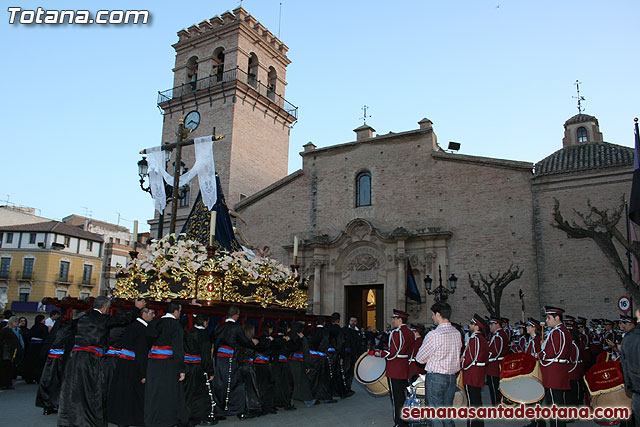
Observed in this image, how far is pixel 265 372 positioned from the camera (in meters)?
9.50

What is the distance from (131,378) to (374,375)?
3.95 m

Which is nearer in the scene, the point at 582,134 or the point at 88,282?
Result: the point at 582,134

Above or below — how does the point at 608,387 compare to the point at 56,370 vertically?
above

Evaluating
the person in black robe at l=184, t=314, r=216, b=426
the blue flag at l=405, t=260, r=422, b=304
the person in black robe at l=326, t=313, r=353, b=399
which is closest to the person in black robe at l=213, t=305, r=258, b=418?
the person in black robe at l=184, t=314, r=216, b=426

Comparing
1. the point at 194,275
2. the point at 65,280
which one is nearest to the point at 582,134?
the point at 194,275

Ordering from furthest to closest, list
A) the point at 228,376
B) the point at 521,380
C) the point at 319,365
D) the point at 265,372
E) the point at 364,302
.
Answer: the point at 364,302
the point at 319,365
the point at 265,372
the point at 228,376
the point at 521,380

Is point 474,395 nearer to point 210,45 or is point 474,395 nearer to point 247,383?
point 247,383

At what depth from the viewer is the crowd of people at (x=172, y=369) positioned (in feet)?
22.4

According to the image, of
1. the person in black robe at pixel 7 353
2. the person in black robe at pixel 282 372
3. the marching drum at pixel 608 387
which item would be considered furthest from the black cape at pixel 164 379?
the person in black robe at pixel 7 353

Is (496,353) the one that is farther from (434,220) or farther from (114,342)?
(434,220)

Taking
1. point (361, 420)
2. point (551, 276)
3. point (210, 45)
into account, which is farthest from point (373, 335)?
A: point (210, 45)

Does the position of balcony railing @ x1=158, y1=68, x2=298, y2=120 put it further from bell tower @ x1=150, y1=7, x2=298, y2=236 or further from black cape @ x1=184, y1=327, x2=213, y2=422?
black cape @ x1=184, y1=327, x2=213, y2=422

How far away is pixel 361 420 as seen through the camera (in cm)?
888

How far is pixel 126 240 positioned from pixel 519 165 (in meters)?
45.9
